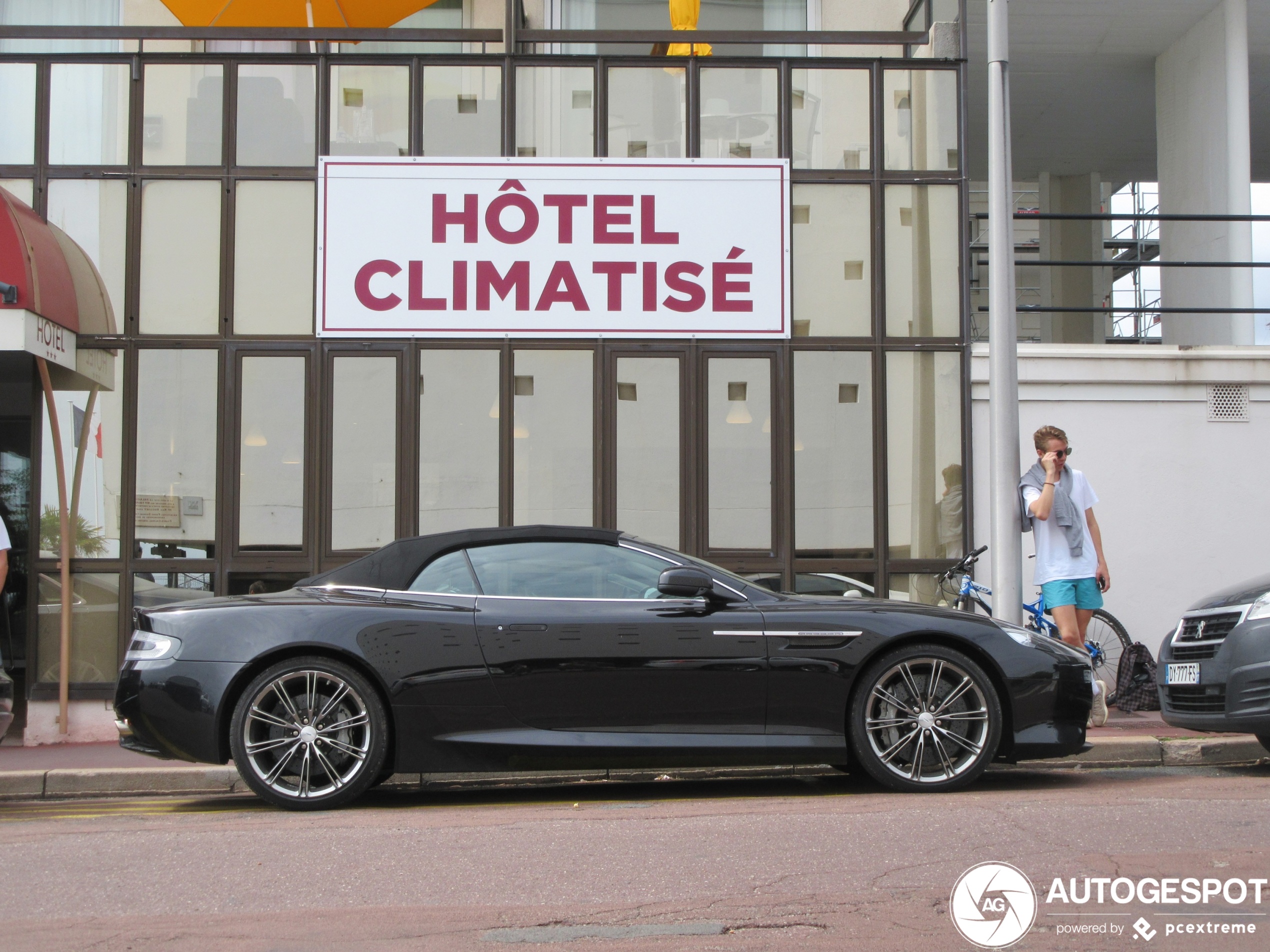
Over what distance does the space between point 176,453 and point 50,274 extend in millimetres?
1673

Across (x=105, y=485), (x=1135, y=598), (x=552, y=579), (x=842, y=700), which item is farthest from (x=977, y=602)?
(x=105, y=485)

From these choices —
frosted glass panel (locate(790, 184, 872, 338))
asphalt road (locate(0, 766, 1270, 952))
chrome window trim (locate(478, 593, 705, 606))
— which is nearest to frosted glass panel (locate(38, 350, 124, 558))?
asphalt road (locate(0, 766, 1270, 952))

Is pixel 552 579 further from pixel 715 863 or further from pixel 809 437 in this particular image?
pixel 809 437

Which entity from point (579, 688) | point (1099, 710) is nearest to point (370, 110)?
A: point (579, 688)

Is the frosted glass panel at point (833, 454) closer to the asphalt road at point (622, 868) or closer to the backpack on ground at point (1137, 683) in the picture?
the backpack on ground at point (1137, 683)

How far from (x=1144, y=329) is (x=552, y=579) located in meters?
21.2

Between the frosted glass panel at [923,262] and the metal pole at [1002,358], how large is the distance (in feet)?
4.77

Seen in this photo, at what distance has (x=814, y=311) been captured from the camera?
1027cm

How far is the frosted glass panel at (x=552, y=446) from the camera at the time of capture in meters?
10.1

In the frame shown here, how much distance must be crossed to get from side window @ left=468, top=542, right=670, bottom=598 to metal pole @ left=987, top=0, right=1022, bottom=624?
317 cm

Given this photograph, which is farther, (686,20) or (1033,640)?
(686,20)

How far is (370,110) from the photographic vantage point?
10.4 metres

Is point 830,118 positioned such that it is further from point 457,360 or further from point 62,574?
point 62,574

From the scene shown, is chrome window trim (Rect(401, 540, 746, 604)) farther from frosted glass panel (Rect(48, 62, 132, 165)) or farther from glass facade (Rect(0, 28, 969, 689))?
frosted glass panel (Rect(48, 62, 132, 165))
